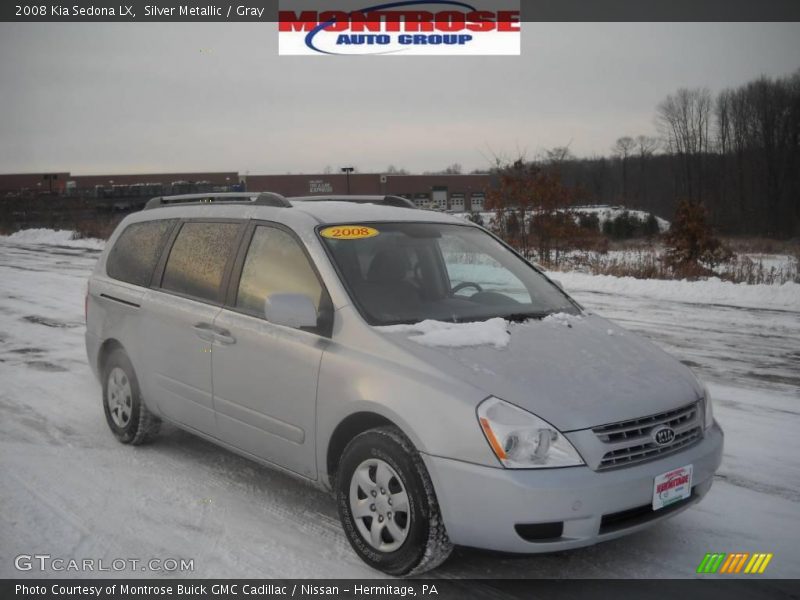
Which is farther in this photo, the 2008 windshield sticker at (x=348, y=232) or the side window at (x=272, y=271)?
the 2008 windshield sticker at (x=348, y=232)

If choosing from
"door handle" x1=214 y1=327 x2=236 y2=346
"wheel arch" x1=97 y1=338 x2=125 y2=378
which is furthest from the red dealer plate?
"wheel arch" x1=97 y1=338 x2=125 y2=378

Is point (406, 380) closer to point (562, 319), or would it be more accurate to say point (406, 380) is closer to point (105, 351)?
point (562, 319)

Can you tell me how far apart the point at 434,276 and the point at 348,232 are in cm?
67

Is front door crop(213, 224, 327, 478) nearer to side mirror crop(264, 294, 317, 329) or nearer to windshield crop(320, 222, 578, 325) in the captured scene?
side mirror crop(264, 294, 317, 329)

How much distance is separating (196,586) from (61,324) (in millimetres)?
8309

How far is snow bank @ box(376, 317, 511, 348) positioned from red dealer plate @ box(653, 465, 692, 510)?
38.4 inches

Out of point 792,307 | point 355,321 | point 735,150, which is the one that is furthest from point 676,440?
point 735,150

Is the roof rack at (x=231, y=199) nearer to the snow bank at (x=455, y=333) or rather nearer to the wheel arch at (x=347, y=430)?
the snow bank at (x=455, y=333)

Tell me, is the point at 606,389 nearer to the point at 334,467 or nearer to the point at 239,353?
the point at 334,467

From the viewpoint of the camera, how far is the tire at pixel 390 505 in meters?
3.30

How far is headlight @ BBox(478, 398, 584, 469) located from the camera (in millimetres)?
3127

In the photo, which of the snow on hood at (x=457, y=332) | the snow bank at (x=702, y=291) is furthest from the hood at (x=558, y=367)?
the snow bank at (x=702, y=291)

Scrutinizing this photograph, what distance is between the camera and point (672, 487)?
3393 millimetres

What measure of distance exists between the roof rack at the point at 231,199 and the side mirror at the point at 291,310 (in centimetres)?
99
